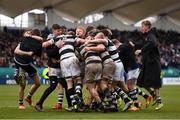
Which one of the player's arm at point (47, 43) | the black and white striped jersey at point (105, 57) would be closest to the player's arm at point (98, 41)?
the black and white striped jersey at point (105, 57)

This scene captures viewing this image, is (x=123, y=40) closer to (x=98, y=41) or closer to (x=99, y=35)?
(x=99, y=35)

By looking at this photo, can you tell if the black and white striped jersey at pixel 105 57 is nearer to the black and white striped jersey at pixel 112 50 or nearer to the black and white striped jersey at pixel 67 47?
the black and white striped jersey at pixel 112 50

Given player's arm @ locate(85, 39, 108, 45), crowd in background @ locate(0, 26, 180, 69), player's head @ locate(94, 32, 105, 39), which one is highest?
crowd in background @ locate(0, 26, 180, 69)

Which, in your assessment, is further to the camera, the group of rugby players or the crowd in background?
the crowd in background

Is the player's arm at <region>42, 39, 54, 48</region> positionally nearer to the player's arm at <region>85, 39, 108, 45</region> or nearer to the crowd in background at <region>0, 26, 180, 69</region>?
the player's arm at <region>85, 39, 108, 45</region>

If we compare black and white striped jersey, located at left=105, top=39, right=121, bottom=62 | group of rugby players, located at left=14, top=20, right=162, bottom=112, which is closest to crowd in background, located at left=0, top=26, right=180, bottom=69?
group of rugby players, located at left=14, top=20, right=162, bottom=112

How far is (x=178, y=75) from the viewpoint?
1903 inches

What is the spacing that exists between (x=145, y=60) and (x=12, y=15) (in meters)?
39.5

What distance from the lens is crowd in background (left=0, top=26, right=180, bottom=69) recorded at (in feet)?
150

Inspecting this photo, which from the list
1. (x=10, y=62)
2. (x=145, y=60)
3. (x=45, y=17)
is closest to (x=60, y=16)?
(x=45, y=17)

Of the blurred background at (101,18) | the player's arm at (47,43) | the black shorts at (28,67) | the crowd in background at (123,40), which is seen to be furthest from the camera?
the blurred background at (101,18)

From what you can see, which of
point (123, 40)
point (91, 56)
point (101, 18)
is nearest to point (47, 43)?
point (91, 56)

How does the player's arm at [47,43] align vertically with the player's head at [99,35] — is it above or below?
below

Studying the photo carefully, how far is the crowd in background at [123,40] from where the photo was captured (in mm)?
45616
